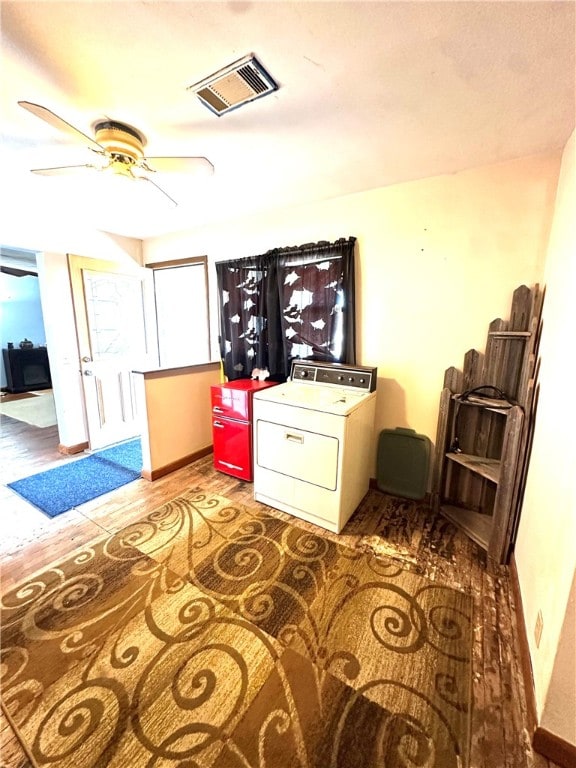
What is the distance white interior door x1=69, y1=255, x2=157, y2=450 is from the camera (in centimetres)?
326

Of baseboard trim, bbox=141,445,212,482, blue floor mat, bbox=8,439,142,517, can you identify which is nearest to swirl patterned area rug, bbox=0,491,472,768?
blue floor mat, bbox=8,439,142,517

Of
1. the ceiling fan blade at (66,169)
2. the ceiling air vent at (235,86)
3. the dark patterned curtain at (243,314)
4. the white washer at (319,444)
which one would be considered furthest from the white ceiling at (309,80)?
the white washer at (319,444)

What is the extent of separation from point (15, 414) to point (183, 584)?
4849 millimetres

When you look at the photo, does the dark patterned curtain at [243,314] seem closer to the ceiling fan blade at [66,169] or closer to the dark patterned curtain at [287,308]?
the dark patterned curtain at [287,308]

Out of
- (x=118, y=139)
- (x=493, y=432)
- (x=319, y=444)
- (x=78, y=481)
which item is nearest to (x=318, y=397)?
(x=319, y=444)

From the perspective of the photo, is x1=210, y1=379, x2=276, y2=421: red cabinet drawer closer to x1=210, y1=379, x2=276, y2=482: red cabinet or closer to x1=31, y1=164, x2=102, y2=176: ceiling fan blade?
x1=210, y1=379, x2=276, y2=482: red cabinet

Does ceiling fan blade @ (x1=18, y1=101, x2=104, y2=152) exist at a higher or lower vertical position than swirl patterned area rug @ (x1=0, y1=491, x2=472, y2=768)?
higher

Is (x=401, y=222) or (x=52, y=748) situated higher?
(x=401, y=222)

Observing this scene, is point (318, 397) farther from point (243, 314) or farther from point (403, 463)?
point (243, 314)

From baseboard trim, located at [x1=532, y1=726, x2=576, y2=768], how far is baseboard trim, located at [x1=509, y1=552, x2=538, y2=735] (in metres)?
0.03

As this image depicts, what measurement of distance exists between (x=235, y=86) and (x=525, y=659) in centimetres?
277

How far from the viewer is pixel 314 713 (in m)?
1.11

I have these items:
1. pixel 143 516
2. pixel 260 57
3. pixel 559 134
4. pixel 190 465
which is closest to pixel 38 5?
pixel 260 57

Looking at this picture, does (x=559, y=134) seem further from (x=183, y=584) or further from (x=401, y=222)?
(x=183, y=584)
